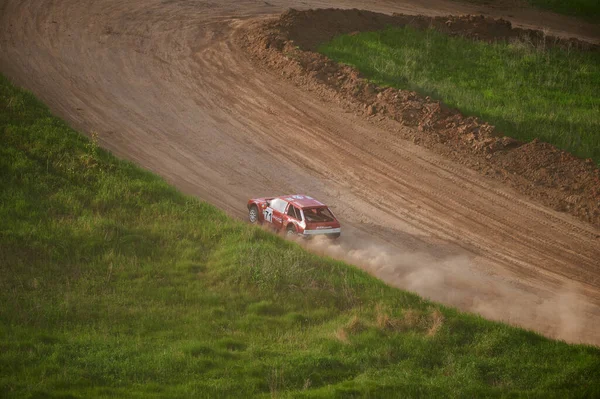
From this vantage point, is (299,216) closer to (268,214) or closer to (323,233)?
(323,233)

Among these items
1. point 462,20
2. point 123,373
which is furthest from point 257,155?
point 462,20

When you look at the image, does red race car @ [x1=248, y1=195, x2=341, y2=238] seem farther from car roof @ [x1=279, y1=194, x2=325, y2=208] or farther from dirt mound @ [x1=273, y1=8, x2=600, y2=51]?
dirt mound @ [x1=273, y1=8, x2=600, y2=51]

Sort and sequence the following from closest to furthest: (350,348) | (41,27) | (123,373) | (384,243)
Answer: (123,373), (350,348), (384,243), (41,27)

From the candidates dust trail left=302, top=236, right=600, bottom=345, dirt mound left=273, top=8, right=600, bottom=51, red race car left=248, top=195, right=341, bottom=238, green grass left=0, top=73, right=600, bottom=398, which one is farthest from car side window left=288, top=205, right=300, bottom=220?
dirt mound left=273, top=8, right=600, bottom=51

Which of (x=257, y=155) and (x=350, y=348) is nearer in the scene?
(x=350, y=348)

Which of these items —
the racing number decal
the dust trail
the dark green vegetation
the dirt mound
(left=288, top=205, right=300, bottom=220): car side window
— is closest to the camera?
the dust trail

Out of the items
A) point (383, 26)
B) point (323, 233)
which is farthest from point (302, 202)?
point (383, 26)

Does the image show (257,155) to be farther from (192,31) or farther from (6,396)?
(6,396)

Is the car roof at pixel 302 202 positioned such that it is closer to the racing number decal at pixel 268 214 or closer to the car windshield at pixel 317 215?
the car windshield at pixel 317 215
